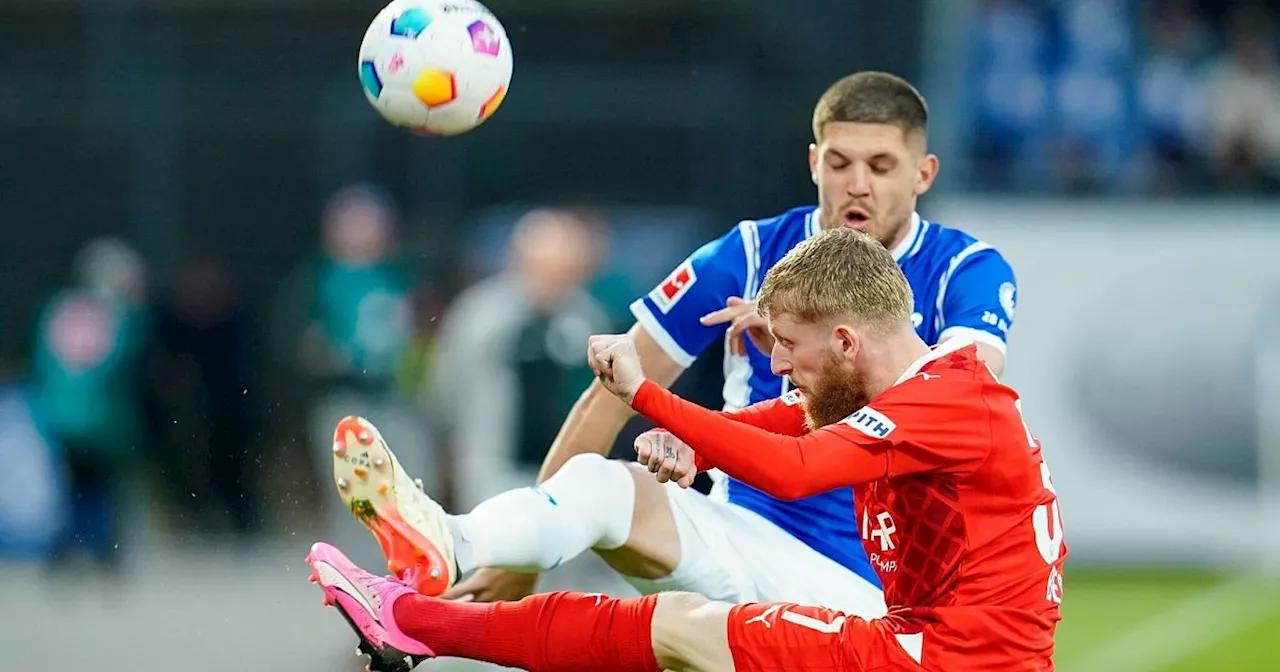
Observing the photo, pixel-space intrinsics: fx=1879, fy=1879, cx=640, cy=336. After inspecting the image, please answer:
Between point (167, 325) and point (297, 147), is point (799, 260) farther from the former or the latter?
point (297, 147)

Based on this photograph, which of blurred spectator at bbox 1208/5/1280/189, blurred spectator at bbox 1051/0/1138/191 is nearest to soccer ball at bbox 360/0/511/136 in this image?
blurred spectator at bbox 1051/0/1138/191

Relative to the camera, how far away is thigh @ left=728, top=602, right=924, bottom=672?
4887 millimetres

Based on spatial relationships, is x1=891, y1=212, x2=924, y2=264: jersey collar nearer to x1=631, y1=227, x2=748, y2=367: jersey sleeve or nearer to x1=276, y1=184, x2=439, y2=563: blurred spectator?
x1=631, y1=227, x2=748, y2=367: jersey sleeve

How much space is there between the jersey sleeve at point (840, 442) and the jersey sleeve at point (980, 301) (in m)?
1.01

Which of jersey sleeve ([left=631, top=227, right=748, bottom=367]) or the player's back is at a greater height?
jersey sleeve ([left=631, top=227, right=748, bottom=367])

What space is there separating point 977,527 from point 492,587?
5.72 ft

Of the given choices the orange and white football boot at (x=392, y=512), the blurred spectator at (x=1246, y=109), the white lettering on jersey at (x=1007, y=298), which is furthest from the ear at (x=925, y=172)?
the blurred spectator at (x=1246, y=109)

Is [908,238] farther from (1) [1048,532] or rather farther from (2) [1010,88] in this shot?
(2) [1010,88]

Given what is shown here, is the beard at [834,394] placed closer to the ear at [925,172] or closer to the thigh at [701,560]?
the thigh at [701,560]

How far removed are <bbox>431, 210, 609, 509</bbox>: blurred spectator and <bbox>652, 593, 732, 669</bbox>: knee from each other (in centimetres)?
581

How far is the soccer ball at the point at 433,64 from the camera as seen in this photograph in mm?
5793

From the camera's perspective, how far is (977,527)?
4805 millimetres

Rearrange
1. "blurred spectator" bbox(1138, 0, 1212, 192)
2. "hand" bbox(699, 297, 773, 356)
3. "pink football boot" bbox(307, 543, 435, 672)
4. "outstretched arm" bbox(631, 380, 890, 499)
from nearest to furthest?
"outstretched arm" bbox(631, 380, 890, 499) → "pink football boot" bbox(307, 543, 435, 672) → "hand" bbox(699, 297, 773, 356) → "blurred spectator" bbox(1138, 0, 1212, 192)

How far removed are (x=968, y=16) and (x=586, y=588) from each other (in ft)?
17.7
